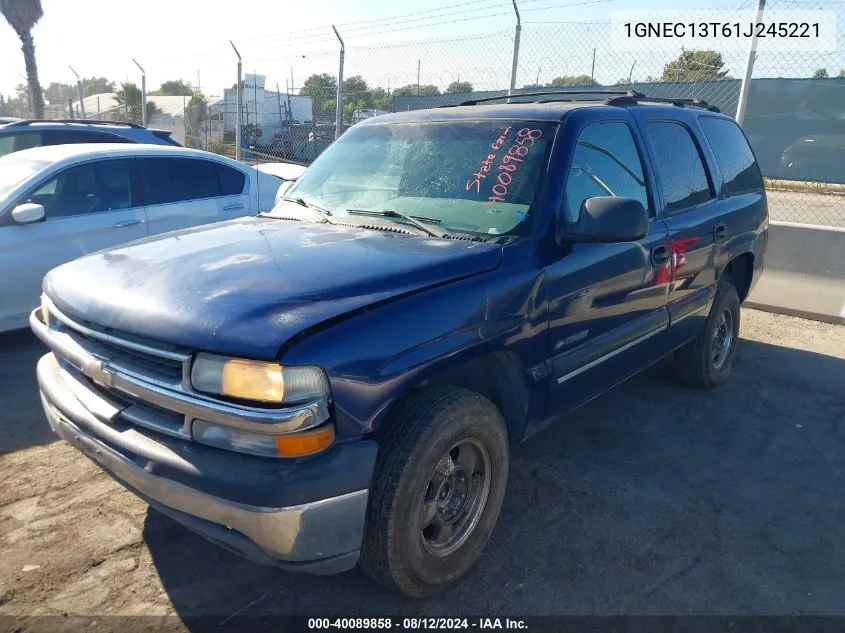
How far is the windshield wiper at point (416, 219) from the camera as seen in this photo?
9.85 feet

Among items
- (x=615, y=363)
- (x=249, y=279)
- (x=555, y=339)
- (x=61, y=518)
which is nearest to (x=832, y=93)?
(x=615, y=363)

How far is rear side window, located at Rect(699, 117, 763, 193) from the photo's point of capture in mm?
4629

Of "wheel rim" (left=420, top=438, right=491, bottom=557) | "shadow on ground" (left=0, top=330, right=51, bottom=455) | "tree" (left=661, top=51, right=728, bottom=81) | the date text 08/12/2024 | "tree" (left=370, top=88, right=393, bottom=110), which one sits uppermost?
"tree" (left=661, top=51, right=728, bottom=81)

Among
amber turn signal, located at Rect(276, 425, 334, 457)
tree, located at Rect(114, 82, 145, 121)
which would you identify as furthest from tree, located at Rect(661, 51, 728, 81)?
tree, located at Rect(114, 82, 145, 121)

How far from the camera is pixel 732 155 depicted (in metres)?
4.87

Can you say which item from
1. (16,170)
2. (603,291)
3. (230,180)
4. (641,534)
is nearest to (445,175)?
(603,291)

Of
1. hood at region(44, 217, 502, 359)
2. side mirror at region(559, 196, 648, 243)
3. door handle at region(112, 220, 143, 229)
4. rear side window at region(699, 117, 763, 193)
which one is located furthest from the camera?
door handle at region(112, 220, 143, 229)

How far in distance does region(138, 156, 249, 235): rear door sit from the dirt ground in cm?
210

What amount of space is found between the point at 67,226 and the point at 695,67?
7.78 meters

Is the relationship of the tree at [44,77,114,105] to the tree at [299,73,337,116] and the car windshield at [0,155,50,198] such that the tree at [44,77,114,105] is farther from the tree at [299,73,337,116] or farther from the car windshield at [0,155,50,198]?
the car windshield at [0,155,50,198]

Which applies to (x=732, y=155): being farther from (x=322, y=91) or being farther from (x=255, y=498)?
(x=322, y=91)

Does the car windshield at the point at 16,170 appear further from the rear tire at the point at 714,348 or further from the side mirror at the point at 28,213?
the rear tire at the point at 714,348

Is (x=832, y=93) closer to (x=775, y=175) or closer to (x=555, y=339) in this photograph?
(x=775, y=175)

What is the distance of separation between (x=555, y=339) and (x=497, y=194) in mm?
731
